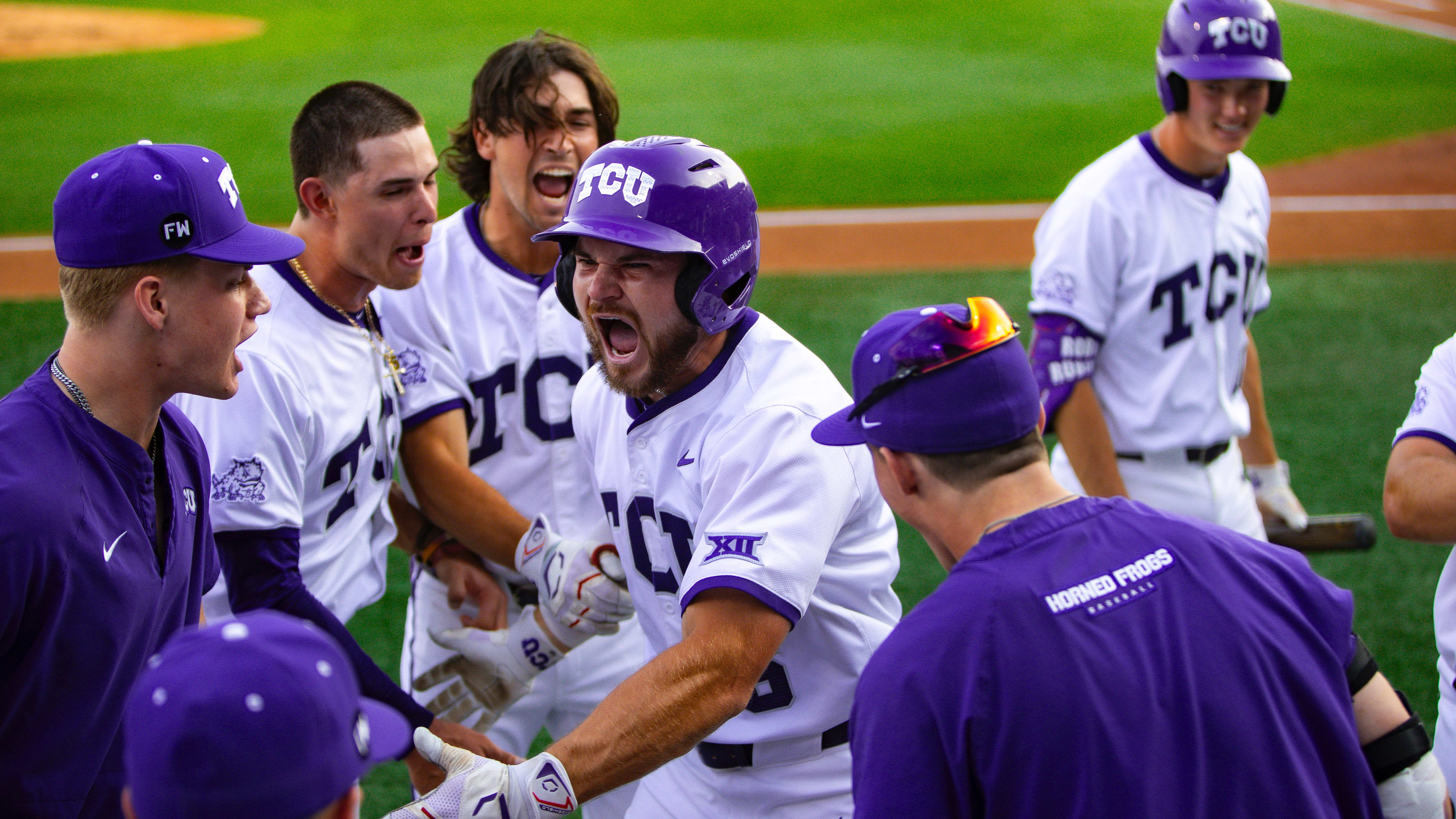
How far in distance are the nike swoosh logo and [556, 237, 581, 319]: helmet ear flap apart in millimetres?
1081

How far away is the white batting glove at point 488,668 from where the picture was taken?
3383 mm

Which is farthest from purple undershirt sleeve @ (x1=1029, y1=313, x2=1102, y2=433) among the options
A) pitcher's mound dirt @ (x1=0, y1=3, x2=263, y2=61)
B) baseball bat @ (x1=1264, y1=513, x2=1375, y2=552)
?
pitcher's mound dirt @ (x1=0, y1=3, x2=263, y2=61)

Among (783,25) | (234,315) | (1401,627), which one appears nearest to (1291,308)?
(1401,627)

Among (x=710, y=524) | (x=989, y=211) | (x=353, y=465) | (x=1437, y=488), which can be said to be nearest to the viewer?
(x=710, y=524)

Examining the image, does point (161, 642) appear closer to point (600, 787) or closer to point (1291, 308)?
point (600, 787)

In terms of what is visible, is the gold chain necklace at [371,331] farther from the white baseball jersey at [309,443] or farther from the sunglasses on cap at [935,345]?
the sunglasses on cap at [935,345]

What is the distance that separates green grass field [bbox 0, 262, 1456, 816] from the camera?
5531 mm

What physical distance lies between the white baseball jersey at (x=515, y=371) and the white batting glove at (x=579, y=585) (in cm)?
47

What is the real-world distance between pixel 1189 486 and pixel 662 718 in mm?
2728

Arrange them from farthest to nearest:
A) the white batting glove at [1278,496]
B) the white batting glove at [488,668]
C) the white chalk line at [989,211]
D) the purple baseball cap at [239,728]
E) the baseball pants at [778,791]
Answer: the white chalk line at [989,211], the white batting glove at [1278,496], the white batting glove at [488,668], the baseball pants at [778,791], the purple baseball cap at [239,728]

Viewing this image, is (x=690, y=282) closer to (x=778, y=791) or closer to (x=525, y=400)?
(x=778, y=791)

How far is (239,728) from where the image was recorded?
141cm

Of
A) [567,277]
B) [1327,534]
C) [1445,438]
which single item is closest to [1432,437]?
[1445,438]

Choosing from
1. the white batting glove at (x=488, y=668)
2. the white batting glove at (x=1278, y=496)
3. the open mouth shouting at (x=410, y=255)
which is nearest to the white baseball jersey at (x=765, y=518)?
the white batting glove at (x=488, y=668)
